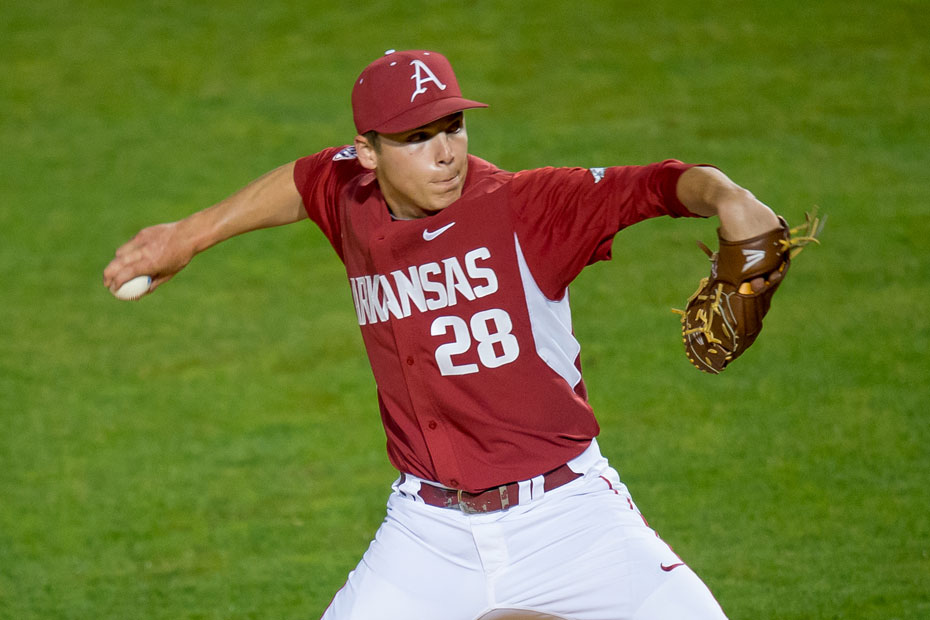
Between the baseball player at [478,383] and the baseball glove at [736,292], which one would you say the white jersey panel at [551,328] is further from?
the baseball glove at [736,292]

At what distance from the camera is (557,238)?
3.36 m

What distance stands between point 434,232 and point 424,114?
0.36 meters

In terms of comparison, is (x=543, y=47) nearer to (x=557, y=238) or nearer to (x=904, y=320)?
(x=904, y=320)

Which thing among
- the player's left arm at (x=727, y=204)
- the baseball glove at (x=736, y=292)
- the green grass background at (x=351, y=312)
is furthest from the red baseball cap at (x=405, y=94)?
the green grass background at (x=351, y=312)

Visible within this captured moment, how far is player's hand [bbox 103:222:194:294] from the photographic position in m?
3.81

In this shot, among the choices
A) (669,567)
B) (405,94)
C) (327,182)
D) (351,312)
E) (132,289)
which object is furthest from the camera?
(351,312)

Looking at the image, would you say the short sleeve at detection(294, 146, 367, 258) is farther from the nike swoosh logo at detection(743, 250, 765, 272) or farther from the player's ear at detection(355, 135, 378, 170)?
the nike swoosh logo at detection(743, 250, 765, 272)

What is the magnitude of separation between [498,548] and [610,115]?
7244 millimetres

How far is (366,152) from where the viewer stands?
369 centimetres

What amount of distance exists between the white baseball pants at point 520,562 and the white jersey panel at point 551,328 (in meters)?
0.30

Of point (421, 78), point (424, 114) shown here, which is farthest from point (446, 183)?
point (421, 78)

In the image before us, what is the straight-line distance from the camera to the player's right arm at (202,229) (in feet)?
12.6

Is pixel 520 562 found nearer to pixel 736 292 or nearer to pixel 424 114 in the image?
pixel 736 292

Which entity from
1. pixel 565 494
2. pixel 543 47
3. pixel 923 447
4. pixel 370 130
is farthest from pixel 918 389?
pixel 543 47
